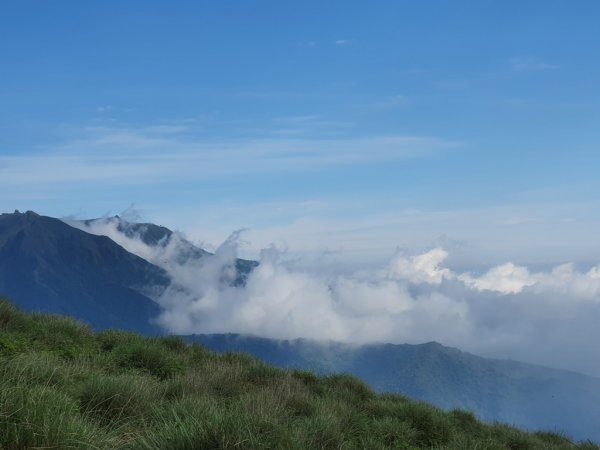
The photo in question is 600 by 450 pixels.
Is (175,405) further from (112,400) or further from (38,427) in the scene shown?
(38,427)

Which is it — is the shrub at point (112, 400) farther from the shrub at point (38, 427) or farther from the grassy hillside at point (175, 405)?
the shrub at point (38, 427)

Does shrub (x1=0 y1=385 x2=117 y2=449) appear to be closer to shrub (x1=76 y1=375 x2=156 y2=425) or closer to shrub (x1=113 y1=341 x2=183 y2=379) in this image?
shrub (x1=76 y1=375 x2=156 y2=425)

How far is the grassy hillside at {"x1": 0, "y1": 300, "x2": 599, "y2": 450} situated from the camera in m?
5.37

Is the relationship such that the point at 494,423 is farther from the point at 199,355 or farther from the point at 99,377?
the point at 99,377

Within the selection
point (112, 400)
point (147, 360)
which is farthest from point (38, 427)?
point (147, 360)

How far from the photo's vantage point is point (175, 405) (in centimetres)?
737

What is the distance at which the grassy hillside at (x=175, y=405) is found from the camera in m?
5.37

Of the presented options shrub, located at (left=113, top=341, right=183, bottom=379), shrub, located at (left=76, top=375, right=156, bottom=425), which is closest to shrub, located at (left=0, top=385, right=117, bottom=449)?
shrub, located at (left=76, top=375, right=156, bottom=425)

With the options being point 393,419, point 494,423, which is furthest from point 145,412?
point 494,423

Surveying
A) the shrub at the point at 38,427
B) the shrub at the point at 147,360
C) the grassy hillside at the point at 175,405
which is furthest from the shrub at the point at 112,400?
the shrub at the point at 147,360

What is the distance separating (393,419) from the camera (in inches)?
473

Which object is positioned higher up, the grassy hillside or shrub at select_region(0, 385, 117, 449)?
shrub at select_region(0, 385, 117, 449)

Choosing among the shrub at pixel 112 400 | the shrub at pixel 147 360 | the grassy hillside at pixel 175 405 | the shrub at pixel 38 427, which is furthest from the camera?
the shrub at pixel 147 360

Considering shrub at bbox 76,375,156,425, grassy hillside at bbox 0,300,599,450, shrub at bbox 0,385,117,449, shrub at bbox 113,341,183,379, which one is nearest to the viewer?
shrub at bbox 0,385,117,449
